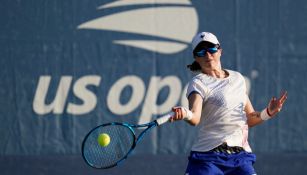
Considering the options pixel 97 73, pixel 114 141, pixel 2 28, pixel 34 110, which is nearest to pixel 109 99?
pixel 97 73

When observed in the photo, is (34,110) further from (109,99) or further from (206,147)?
(206,147)

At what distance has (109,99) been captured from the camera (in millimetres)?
7145

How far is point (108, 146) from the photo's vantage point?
16.0 ft

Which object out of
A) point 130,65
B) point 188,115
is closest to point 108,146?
point 188,115

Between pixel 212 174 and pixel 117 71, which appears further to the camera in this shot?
pixel 117 71

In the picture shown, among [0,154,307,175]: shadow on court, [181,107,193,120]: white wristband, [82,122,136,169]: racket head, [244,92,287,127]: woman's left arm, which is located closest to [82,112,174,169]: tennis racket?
[82,122,136,169]: racket head

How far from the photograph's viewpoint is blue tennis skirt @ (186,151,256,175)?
4.63 metres

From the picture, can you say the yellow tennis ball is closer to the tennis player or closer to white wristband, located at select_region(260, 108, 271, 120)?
the tennis player

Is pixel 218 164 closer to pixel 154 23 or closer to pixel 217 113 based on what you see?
pixel 217 113

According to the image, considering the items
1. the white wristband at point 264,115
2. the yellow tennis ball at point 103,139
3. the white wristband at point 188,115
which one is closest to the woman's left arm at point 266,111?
the white wristband at point 264,115

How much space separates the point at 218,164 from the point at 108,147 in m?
0.73

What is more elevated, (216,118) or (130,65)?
(216,118)

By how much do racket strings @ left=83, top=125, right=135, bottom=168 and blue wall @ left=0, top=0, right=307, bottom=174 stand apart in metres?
2.21

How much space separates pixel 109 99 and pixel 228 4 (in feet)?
4.71
